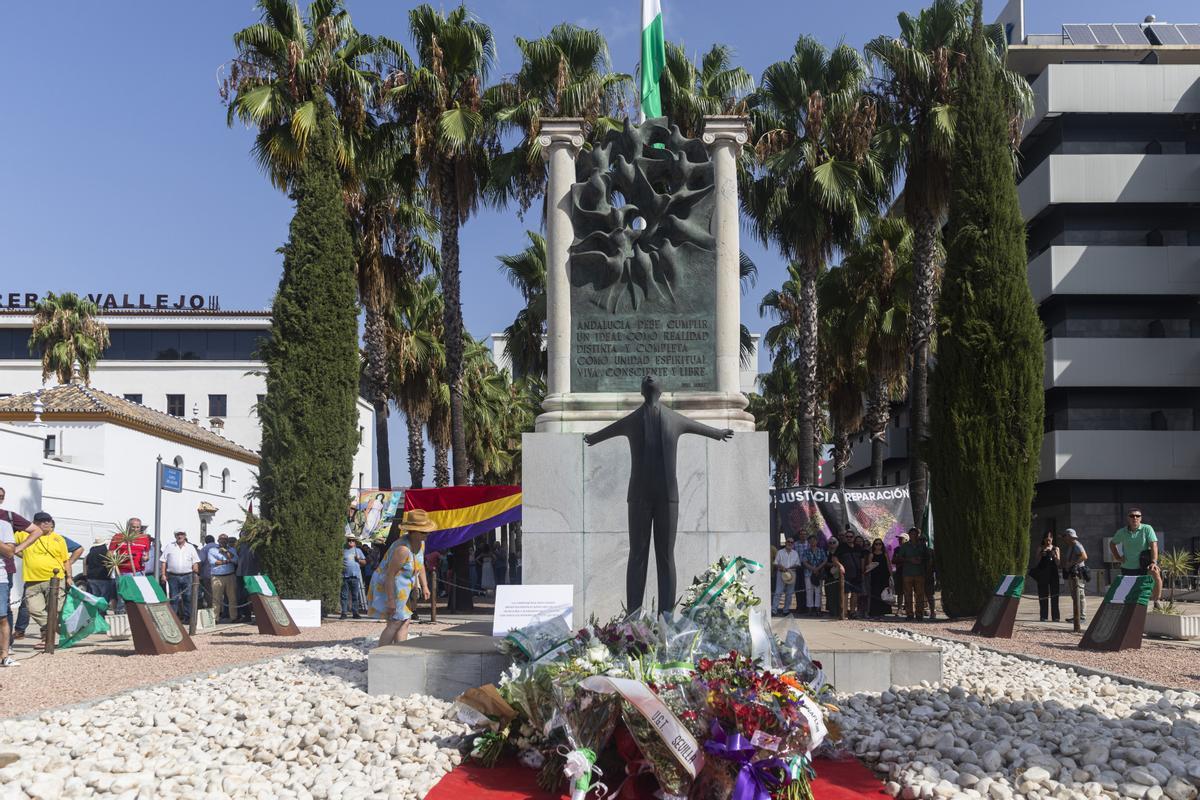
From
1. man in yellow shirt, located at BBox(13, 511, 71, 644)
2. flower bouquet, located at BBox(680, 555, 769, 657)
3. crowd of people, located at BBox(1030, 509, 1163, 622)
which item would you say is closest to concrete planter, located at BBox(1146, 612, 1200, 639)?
crowd of people, located at BBox(1030, 509, 1163, 622)

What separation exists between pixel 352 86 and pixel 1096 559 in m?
26.2

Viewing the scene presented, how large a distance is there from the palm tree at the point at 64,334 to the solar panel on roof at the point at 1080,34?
39031mm

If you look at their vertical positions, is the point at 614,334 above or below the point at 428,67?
below

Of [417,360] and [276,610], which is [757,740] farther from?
[417,360]

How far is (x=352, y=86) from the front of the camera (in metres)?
24.5

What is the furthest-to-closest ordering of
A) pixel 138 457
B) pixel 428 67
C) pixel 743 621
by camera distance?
pixel 138 457, pixel 428 67, pixel 743 621

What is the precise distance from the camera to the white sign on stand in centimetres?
820

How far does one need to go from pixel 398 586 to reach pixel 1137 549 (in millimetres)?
10639

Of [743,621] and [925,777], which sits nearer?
[925,777]

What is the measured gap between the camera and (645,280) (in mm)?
11094

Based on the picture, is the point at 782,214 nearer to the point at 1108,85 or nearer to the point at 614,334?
the point at 614,334

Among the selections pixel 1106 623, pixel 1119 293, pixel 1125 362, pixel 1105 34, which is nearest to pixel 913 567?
pixel 1106 623

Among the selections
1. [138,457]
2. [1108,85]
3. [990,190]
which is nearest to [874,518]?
[990,190]

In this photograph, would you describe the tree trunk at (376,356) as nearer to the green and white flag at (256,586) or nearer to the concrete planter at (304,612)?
→ the concrete planter at (304,612)
